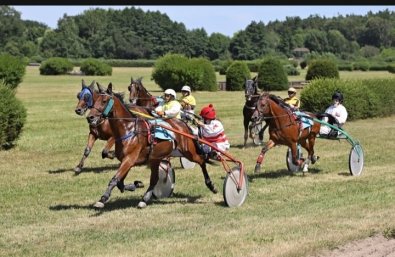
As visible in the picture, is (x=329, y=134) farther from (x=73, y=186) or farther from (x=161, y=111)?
(x=73, y=186)

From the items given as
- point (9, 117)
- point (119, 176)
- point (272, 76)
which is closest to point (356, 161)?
point (119, 176)

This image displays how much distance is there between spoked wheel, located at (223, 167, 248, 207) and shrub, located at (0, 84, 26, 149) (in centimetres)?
818

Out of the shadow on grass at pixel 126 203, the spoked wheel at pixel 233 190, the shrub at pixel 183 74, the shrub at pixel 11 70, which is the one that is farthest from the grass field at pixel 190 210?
the shrub at pixel 183 74

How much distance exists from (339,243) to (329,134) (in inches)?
257

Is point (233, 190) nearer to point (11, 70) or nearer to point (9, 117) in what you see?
point (9, 117)

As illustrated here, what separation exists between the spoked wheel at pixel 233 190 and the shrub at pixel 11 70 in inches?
929

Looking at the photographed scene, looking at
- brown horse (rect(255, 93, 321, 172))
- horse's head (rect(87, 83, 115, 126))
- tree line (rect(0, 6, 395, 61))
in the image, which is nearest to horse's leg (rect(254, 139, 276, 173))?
brown horse (rect(255, 93, 321, 172))

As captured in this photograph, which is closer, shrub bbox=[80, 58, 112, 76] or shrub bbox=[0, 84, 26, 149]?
shrub bbox=[0, 84, 26, 149]

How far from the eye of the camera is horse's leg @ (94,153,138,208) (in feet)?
29.7

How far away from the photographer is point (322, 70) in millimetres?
41688

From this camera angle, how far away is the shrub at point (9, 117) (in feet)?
53.1

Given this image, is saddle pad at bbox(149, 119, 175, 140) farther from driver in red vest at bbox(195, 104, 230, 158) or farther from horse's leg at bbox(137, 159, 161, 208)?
driver in red vest at bbox(195, 104, 230, 158)

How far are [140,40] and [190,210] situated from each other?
4372 inches

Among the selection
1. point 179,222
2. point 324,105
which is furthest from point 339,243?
point 324,105
